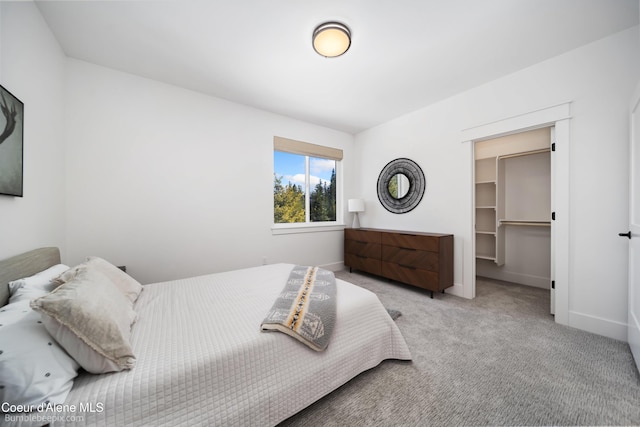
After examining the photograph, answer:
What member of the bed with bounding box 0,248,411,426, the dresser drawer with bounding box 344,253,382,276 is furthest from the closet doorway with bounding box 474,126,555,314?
the bed with bounding box 0,248,411,426

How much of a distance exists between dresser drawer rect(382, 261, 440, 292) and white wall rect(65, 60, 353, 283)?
1.57 metres

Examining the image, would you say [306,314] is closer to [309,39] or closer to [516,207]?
[309,39]

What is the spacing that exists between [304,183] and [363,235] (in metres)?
1.35

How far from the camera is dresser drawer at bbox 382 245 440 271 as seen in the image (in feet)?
9.34

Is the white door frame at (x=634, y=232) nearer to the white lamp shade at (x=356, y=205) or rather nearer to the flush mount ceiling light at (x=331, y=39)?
the flush mount ceiling light at (x=331, y=39)

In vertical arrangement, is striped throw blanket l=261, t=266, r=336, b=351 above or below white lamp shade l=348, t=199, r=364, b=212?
below

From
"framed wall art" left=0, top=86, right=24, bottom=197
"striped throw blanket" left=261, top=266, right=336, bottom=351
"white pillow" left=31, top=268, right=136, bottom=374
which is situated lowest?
"striped throw blanket" left=261, top=266, right=336, bottom=351

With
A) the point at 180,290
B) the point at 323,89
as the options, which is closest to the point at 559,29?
the point at 323,89

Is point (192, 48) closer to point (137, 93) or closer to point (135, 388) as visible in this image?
point (137, 93)

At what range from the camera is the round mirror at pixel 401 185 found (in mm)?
3443

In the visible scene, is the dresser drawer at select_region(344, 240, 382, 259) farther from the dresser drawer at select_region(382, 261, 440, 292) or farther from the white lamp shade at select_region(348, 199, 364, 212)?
the white lamp shade at select_region(348, 199, 364, 212)

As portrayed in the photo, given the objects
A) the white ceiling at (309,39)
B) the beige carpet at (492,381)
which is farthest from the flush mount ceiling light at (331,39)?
the beige carpet at (492,381)

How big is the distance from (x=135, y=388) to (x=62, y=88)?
9.17ft

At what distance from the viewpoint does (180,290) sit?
1815 mm
